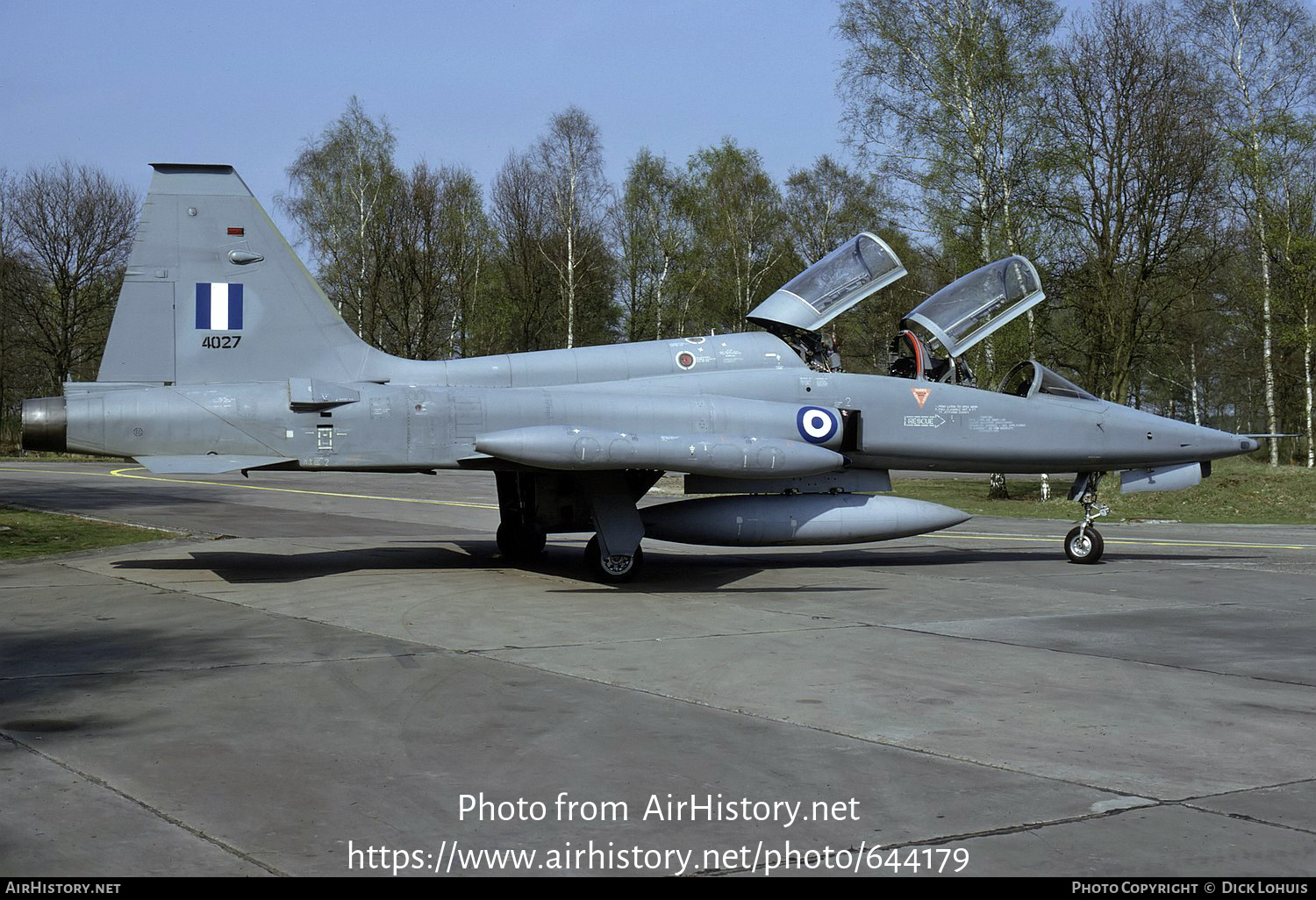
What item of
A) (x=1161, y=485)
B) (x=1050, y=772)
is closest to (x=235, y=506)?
(x=1161, y=485)

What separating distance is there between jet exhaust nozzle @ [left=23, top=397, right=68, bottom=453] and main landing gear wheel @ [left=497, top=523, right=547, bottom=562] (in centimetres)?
544

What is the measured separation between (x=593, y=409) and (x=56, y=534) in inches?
377

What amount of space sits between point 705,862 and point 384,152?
186ft

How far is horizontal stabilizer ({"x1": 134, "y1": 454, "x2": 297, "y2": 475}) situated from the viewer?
11.7m

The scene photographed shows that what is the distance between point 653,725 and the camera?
650 cm

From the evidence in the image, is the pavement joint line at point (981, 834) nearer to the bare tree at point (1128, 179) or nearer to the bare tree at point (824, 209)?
the bare tree at point (1128, 179)

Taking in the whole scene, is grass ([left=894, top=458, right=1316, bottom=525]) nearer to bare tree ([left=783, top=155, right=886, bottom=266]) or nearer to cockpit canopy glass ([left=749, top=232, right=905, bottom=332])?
cockpit canopy glass ([left=749, top=232, right=905, bottom=332])

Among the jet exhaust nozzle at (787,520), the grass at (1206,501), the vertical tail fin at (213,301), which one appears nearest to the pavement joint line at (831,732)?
the jet exhaust nozzle at (787,520)

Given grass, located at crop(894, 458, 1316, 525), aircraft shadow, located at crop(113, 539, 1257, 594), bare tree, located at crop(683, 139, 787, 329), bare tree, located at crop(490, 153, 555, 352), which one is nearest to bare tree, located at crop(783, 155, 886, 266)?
bare tree, located at crop(683, 139, 787, 329)

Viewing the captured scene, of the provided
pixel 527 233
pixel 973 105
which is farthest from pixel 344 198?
pixel 973 105

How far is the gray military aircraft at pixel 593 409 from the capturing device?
39.5 ft

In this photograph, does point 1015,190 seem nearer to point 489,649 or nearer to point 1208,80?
point 1208,80

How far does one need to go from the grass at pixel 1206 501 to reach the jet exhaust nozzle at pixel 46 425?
19751 millimetres

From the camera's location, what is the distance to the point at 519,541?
14938mm
